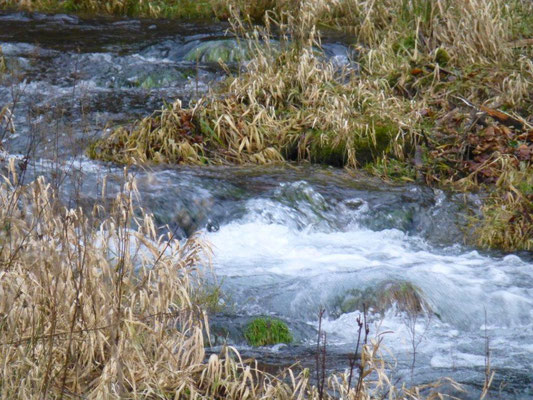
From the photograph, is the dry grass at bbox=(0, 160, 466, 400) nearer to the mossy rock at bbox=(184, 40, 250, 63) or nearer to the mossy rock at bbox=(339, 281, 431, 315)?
the mossy rock at bbox=(339, 281, 431, 315)

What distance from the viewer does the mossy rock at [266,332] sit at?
471 centimetres

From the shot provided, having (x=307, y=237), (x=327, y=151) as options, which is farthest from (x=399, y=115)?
(x=307, y=237)

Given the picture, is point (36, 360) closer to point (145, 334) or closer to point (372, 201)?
point (145, 334)

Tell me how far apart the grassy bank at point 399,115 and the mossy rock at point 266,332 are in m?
2.66

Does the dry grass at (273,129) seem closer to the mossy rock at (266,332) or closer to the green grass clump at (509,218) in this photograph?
the green grass clump at (509,218)

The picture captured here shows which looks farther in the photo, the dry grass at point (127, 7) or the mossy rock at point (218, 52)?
the dry grass at point (127, 7)

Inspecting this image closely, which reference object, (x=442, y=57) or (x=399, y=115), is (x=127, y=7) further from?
(x=399, y=115)

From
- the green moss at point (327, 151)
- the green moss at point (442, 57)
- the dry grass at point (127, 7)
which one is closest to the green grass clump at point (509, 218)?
the green moss at point (327, 151)

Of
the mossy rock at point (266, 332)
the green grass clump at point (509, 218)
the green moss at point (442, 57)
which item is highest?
the green moss at point (442, 57)

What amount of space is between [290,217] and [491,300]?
6.76ft

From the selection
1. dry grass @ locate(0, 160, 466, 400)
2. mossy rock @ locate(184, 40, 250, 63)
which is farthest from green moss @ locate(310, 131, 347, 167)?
dry grass @ locate(0, 160, 466, 400)

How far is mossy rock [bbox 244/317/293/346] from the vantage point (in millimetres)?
4715

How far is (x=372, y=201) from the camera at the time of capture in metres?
7.47

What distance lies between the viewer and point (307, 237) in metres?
6.93
